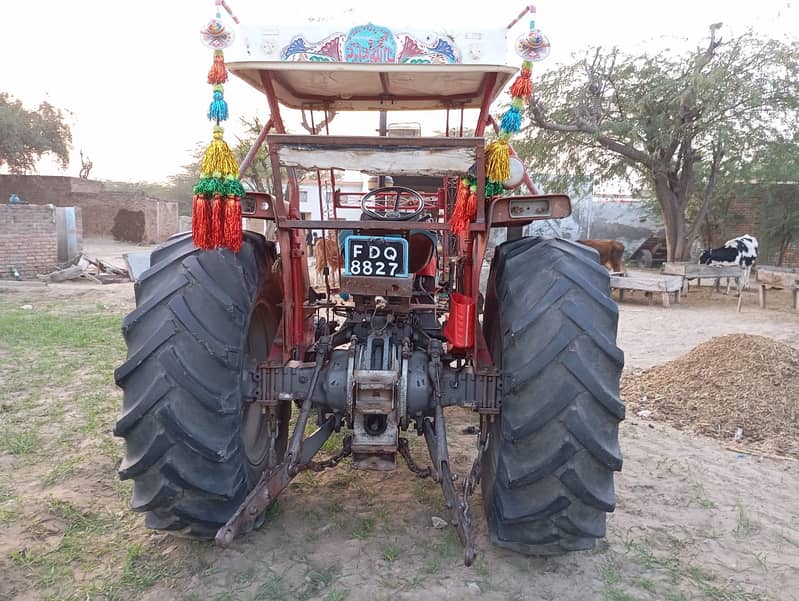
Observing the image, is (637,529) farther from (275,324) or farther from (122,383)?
(122,383)

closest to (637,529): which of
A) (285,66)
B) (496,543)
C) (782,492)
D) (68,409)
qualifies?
(496,543)

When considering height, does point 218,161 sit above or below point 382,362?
above

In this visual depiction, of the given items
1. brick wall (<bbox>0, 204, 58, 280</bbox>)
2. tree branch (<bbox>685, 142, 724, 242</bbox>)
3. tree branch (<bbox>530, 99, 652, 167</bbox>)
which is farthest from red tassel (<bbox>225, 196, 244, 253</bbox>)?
tree branch (<bbox>685, 142, 724, 242</bbox>)

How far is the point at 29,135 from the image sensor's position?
26312mm

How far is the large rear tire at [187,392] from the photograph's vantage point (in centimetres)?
248

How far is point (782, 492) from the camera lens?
3.72 metres

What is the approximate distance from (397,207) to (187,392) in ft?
5.59

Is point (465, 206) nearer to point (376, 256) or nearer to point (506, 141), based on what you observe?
point (506, 141)

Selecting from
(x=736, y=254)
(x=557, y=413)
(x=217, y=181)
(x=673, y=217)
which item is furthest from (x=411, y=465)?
(x=673, y=217)

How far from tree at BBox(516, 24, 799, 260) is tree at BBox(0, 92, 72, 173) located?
21.2m

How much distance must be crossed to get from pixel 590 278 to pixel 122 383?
201cm

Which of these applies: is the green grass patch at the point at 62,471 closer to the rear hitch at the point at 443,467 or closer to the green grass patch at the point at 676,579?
the rear hitch at the point at 443,467

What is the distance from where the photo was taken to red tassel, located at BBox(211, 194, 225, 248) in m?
2.58

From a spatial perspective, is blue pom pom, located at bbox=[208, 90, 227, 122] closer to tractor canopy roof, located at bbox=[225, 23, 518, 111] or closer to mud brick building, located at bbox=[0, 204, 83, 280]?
tractor canopy roof, located at bbox=[225, 23, 518, 111]
